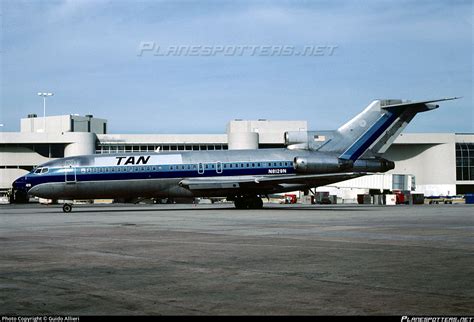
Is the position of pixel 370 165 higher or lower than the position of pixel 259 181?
higher

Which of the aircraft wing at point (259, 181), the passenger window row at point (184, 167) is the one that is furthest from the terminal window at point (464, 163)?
the passenger window row at point (184, 167)

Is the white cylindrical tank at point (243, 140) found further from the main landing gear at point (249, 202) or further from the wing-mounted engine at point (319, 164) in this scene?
the wing-mounted engine at point (319, 164)

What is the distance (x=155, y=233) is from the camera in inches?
826

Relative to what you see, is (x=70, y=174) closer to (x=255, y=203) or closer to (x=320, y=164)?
(x=255, y=203)

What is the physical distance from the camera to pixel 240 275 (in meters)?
10.9

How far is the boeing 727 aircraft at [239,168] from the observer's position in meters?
41.0

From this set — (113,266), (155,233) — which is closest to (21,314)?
(113,266)

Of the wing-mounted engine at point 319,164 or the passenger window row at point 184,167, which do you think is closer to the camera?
the passenger window row at point 184,167

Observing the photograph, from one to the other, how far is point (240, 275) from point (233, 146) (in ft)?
295

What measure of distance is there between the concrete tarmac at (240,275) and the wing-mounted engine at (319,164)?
23070mm

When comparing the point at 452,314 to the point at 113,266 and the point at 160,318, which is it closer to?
the point at 160,318

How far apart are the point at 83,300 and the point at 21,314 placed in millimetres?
1106

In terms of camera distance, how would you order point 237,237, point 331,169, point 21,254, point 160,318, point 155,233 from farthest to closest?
point 331,169, point 155,233, point 237,237, point 21,254, point 160,318

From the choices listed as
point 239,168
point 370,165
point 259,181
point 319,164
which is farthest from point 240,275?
point 370,165
